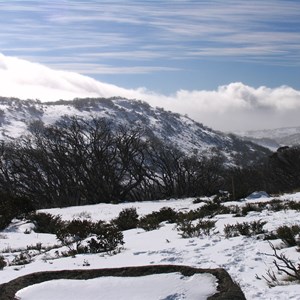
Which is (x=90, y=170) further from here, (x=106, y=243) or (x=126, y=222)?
(x=106, y=243)

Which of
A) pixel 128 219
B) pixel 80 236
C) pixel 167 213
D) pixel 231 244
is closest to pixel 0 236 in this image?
pixel 80 236

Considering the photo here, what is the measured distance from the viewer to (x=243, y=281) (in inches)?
210

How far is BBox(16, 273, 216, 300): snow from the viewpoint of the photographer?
386 cm

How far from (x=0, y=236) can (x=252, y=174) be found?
158 feet

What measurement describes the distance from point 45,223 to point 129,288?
1058cm

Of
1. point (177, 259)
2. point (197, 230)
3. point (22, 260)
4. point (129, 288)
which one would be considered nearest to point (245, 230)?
point (197, 230)

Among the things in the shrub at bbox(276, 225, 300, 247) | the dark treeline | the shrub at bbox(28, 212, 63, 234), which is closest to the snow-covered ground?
the shrub at bbox(276, 225, 300, 247)

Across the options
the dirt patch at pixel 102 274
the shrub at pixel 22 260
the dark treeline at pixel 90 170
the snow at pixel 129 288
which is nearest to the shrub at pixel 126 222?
the shrub at pixel 22 260

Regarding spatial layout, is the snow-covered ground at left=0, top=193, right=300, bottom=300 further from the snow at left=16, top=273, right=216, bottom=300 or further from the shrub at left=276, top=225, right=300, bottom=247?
the shrub at left=276, top=225, right=300, bottom=247

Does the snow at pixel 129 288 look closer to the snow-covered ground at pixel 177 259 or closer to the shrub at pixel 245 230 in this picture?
the snow-covered ground at pixel 177 259

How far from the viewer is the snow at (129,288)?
3.86m

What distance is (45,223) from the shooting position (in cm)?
1402

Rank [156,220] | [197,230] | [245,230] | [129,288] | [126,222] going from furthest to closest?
[126,222], [156,220], [197,230], [245,230], [129,288]

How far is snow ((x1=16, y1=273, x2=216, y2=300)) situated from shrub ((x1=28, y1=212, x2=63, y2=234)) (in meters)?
8.95
